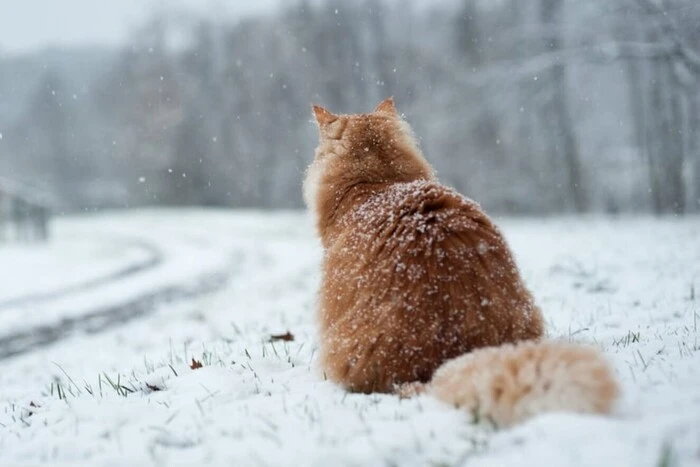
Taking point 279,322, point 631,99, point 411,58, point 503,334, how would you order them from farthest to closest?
point 411,58 < point 631,99 < point 279,322 < point 503,334

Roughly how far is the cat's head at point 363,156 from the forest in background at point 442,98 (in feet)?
23.2

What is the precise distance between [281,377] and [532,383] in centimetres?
186

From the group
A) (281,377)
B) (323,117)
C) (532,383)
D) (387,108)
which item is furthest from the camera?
(387,108)

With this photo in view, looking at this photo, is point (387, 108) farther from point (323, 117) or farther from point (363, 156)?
point (363, 156)

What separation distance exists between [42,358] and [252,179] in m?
32.5

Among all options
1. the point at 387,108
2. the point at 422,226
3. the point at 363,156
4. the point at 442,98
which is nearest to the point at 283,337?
the point at 363,156

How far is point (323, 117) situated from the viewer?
184 inches

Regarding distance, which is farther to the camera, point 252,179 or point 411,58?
point 252,179

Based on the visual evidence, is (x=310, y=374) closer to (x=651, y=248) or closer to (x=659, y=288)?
(x=659, y=288)

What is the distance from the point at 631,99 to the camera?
24891mm

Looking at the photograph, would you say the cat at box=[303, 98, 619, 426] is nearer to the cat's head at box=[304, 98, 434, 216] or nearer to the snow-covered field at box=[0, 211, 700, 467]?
the snow-covered field at box=[0, 211, 700, 467]

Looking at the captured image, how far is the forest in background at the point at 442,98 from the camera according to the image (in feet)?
45.3

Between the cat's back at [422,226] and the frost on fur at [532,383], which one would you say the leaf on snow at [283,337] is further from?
the frost on fur at [532,383]

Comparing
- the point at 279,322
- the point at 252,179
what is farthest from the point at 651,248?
the point at 252,179
